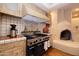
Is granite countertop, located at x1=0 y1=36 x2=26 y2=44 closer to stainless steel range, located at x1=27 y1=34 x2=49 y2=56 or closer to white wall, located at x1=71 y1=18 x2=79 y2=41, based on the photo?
stainless steel range, located at x1=27 y1=34 x2=49 y2=56

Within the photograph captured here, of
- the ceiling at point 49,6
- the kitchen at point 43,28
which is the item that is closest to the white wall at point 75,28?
the kitchen at point 43,28

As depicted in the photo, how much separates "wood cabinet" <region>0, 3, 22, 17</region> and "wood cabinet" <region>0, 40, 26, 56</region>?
18.8 inches

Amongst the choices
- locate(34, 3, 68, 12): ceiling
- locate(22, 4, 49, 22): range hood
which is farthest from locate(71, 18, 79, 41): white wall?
locate(22, 4, 49, 22): range hood

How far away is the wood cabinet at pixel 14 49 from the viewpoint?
4.40 ft

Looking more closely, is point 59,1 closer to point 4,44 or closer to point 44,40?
point 44,40

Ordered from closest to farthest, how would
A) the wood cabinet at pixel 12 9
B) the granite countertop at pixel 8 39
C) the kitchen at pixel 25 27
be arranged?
the granite countertop at pixel 8 39
the wood cabinet at pixel 12 9
the kitchen at pixel 25 27

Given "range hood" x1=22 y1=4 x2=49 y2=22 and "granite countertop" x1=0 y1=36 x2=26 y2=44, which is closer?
"granite countertop" x1=0 y1=36 x2=26 y2=44

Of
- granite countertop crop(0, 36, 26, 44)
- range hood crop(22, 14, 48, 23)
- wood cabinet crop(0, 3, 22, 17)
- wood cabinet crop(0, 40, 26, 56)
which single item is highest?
wood cabinet crop(0, 3, 22, 17)

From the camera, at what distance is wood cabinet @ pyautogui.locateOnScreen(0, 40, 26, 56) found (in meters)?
1.34

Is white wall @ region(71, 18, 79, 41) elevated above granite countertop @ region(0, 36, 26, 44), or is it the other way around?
white wall @ region(71, 18, 79, 41)

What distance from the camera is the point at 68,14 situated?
5.17 ft

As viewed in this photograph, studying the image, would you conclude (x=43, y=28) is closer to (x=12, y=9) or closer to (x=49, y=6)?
(x=49, y=6)

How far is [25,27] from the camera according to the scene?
5.22 ft

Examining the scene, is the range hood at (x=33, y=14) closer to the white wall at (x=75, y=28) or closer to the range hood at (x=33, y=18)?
the range hood at (x=33, y=18)
